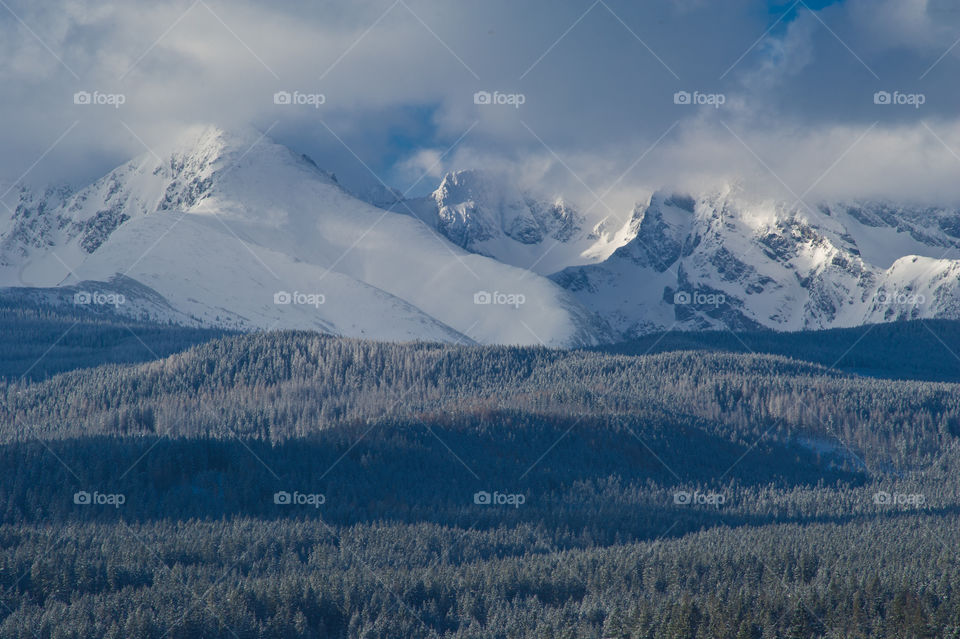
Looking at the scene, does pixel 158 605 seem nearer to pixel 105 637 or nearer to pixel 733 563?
Answer: pixel 105 637

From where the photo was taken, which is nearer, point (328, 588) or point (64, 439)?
point (328, 588)

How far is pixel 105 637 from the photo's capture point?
372ft

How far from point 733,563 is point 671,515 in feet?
135

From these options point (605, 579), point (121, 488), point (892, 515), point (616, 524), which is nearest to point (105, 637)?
point (605, 579)
